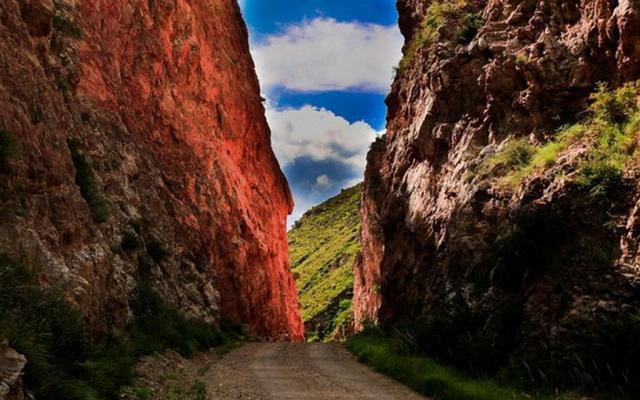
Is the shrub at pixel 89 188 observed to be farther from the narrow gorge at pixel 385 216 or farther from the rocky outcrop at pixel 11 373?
the rocky outcrop at pixel 11 373

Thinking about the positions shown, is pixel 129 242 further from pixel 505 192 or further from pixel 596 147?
pixel 596 147

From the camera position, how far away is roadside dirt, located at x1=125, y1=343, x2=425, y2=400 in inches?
497

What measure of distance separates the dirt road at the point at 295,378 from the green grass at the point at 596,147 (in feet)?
24.0

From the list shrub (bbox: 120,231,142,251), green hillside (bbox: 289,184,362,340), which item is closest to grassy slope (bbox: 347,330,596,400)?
shrub (bbox: 120,231,142,251)

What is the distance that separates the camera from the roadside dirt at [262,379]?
12.6 metres

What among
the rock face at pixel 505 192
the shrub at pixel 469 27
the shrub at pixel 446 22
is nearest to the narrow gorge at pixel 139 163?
the rock face at pixel 505 192

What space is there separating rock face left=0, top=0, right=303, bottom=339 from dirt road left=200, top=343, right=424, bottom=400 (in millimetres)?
3790

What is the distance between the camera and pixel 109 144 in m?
24.4

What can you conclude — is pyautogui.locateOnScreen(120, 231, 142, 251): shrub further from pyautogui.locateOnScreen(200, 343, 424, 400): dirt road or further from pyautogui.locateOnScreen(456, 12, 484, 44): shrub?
pyautogui.locateOnScreen(456, 12, 484, 44): shrub

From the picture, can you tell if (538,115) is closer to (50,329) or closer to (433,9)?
(433,9)

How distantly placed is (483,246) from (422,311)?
5414mm

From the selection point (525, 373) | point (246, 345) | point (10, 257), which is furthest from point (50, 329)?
point (246, 345)

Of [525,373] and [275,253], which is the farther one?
[275,253]

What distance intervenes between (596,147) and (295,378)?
1075cm
